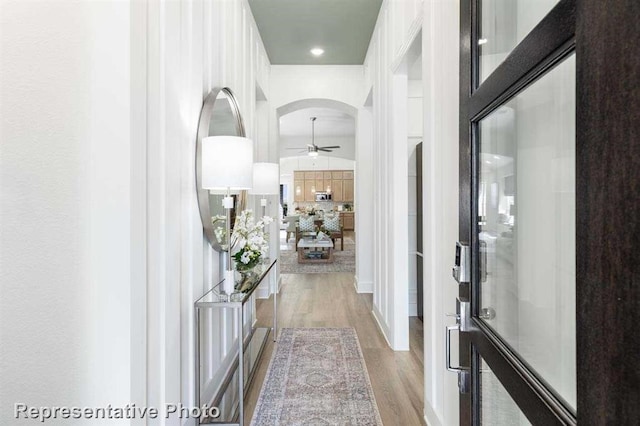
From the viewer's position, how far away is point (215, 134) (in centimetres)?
221

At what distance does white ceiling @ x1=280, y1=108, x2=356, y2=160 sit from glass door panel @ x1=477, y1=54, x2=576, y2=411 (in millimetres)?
6865

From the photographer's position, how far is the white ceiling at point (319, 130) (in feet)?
25.9

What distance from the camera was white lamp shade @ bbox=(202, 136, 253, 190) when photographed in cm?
177

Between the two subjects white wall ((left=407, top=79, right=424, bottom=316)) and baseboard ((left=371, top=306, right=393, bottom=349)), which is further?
white wall ((left=407, top=79, right=424, bottom=316))

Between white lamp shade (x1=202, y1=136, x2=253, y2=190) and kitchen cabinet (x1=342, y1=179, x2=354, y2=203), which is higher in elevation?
kitchen cabinet (x1=342, y1=179, x2=354, y2=203)

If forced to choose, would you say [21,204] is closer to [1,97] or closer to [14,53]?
[1,97]

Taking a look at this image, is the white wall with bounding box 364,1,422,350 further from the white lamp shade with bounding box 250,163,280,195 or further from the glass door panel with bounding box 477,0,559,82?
the glass door panel with bounding box 477,0,559,82

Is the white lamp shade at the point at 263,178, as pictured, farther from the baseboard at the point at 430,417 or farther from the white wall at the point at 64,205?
the baseboard at the point at 430,417

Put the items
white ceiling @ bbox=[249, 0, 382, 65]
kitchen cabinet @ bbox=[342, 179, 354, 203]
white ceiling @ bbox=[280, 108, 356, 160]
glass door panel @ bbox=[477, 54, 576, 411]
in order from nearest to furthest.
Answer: glass door panel @ bbox=[477, 54, 576, 411] → white ceiling @ bbox=[249, 0, 382, 65] → white ceiling @ bbox=[280, 108, 356, 160] → kitchen cabinet @ bbox=[342, 179, 354, 203]

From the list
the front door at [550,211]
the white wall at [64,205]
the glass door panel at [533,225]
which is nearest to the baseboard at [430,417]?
the front door at [550,211]

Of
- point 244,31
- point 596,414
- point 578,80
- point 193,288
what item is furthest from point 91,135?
point 244,31

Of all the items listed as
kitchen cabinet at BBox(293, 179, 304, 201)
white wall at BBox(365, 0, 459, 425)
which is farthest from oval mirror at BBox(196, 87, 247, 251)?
kitchen cabinet at BBox(293, 179, 304, 201)

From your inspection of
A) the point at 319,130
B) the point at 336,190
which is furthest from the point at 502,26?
the point at 336,190

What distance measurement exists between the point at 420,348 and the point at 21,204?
117 inches
